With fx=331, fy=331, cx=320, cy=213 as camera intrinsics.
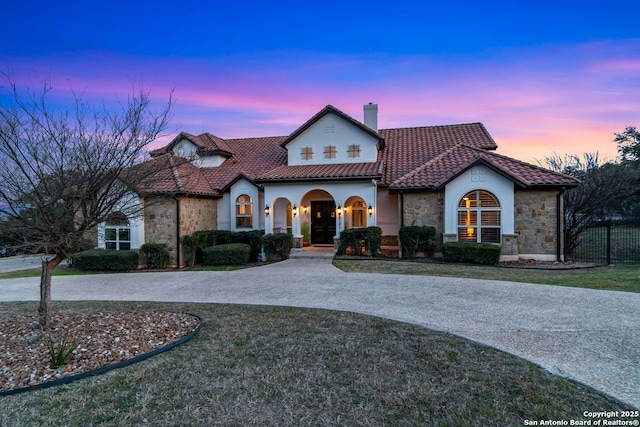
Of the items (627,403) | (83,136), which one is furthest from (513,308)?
(83,136)

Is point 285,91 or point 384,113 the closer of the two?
point 285,91

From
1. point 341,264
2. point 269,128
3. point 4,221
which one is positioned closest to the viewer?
point 4,221

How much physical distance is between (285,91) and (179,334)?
51.5 feet

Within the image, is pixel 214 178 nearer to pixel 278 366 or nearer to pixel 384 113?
pixel 384 113

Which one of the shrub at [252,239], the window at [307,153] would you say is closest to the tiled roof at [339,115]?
the window at [307,153]

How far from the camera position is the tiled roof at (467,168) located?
559 inches

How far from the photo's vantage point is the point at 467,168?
48.6 ft

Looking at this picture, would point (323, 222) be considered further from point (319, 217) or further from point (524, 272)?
point (524, 272)

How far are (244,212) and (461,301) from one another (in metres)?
13.6

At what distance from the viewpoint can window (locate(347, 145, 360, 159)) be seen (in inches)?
745

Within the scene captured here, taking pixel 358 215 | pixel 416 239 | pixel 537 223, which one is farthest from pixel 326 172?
pixel 537 223

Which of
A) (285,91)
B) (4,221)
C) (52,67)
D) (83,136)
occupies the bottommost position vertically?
(4,221)

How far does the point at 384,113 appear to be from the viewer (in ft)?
77.3

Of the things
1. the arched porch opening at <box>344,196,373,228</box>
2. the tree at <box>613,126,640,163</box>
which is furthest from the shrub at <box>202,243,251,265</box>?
the tree at <box>613,126,640,163</box>
